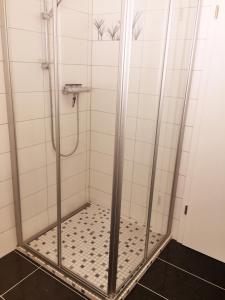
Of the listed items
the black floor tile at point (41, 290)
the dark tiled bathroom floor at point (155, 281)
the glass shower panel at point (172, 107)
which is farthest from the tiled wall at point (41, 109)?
the glass shower panel at point (172, 107)

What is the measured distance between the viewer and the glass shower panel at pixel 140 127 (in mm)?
1433

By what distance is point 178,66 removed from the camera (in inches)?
71.2

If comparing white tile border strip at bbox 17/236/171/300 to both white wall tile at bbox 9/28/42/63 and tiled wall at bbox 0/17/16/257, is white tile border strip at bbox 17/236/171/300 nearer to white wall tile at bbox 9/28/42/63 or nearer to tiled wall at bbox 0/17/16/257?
tiled wall at bbox 0/17/16/257

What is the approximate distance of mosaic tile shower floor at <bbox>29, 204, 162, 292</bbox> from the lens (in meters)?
1.82

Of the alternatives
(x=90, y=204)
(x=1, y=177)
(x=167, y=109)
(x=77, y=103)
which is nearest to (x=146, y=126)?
(x=167, y=109)

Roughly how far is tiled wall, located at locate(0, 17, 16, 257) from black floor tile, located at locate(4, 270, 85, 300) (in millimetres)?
347

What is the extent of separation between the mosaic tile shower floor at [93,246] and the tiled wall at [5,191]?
0.20 meters

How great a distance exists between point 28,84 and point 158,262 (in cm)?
164

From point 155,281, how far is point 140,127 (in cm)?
109

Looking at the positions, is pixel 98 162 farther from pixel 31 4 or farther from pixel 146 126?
pixel 31 4

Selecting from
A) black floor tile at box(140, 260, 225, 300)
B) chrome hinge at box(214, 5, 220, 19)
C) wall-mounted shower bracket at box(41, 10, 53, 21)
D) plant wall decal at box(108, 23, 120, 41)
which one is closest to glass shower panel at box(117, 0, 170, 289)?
black floor tile at box(140, 260, 225, 300)

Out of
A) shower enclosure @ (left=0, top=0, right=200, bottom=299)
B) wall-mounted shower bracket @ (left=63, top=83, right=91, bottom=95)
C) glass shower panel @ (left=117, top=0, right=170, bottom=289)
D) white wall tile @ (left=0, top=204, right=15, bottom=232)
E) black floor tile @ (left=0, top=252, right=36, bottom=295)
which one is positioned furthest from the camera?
wall-mounted shower bracket @ (left=63, top=83, right=91, bottom=95)

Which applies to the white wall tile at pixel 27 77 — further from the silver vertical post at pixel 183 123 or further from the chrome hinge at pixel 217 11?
the chrome hinge at pixel 217 11

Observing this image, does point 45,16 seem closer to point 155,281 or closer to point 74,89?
point 74,89
